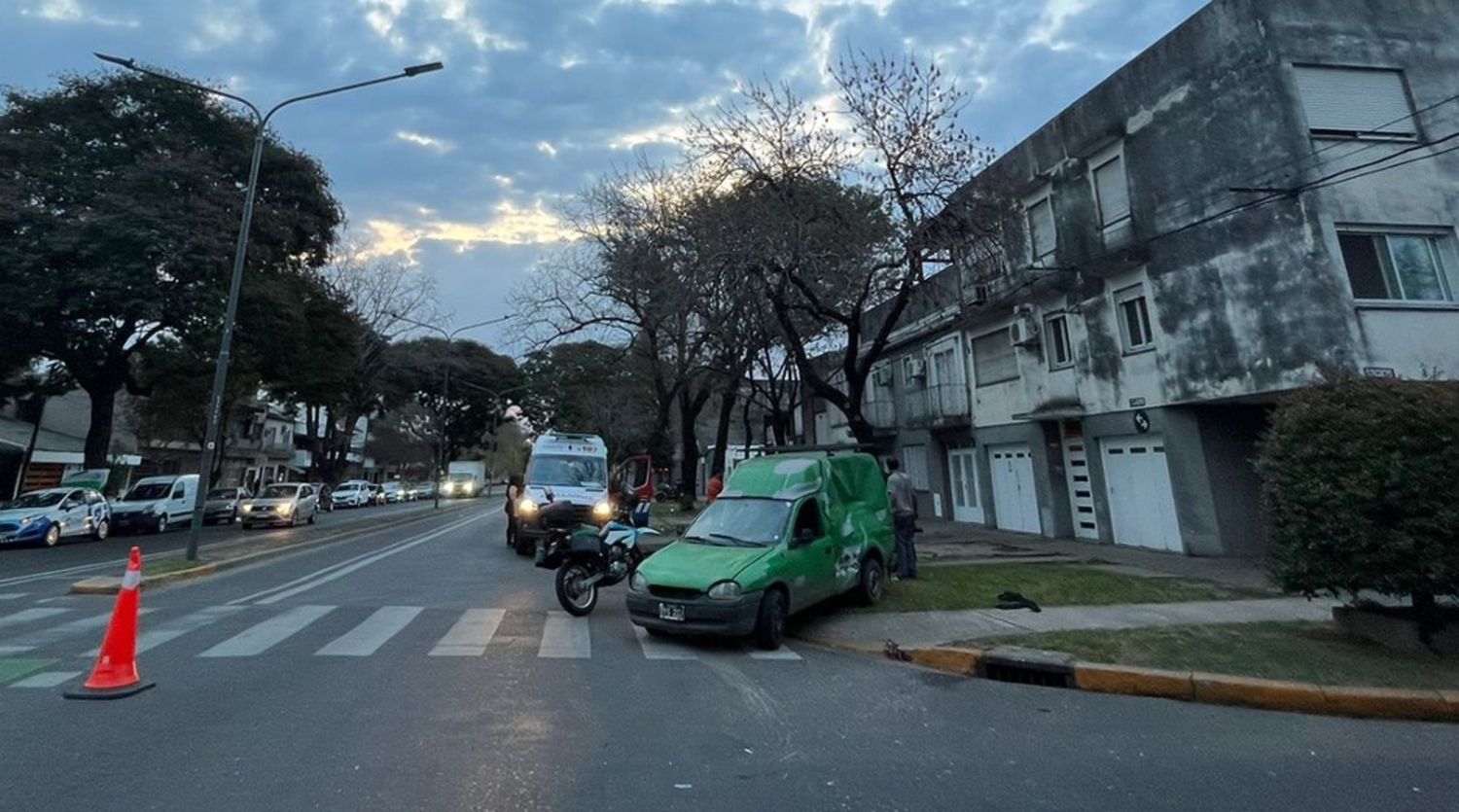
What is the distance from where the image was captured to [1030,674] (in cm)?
673

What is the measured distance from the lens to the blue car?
19.7 metres

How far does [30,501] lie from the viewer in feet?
68.8

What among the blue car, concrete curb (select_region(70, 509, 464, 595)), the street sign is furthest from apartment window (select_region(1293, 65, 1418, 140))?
the blue car

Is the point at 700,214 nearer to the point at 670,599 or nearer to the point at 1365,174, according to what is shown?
the point at 670,599

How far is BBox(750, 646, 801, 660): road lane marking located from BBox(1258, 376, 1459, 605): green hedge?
5063 millimetres

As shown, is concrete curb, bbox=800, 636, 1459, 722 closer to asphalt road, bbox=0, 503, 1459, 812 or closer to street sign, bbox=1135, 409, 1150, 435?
asphalt road, bbox=0, 503, 1459, 812

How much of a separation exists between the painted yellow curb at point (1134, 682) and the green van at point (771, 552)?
3.00 metres

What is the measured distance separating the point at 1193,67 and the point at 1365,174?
371 centimetres

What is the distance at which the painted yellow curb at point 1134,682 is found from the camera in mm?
6199

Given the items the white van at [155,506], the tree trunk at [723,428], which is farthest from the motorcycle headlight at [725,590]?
the white van at [155,506]

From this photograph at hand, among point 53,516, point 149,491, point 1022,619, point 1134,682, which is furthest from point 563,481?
point 149,491

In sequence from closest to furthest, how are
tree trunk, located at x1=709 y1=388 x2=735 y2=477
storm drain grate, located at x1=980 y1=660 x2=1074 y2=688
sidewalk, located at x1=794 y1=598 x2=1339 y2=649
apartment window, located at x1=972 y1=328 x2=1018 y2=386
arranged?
storm drain grate, located at x1=980 y1=660 x2=1074 y2=688 → sidewalk, located at x1=794 y1=598 x2=1339 y2=649 → apartment window, located at x1=972 y1=328 x2=1018 y2=386 → tree trunk, located at x1=709 y1=388 x2=735 y2=477

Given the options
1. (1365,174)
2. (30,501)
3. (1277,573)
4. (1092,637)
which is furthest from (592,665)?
(30,501)

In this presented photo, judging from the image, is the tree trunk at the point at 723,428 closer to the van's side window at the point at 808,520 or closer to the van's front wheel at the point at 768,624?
the van's side window at the point at 808,520
